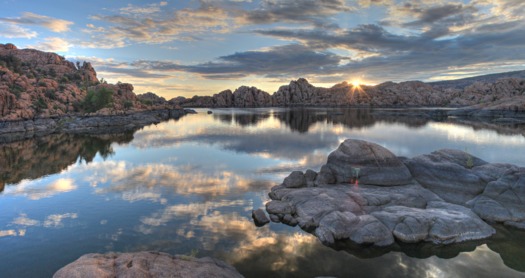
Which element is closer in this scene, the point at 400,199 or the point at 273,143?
the point at 400,199

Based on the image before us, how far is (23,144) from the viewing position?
2665 inches

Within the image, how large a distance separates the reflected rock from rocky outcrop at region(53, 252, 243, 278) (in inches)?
1311

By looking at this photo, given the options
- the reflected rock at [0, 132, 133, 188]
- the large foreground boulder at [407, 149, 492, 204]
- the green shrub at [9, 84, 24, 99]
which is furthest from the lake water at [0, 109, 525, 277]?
the green shrub at [9, 84, 24, 99]

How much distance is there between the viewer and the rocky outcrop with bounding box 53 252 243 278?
42.9ft

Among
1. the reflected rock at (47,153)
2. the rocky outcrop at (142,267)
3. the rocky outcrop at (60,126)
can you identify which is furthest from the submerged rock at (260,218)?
the rocky outcrop at (60,126)

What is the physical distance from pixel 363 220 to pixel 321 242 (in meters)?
3.59

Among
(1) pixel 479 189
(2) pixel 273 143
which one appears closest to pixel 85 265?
(1) pixel 479 189

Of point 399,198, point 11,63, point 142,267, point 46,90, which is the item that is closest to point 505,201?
point 399,198

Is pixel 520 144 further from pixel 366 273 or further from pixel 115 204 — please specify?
pixel 115 204

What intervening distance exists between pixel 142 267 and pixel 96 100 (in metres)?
139

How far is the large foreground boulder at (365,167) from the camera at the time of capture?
31.5 meters

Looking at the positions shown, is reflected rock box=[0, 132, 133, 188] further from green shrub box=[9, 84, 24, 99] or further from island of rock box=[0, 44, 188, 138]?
green shrub box=[9, 84, 24, 99]

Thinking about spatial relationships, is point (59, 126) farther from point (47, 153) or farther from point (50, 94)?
point (47, 153)

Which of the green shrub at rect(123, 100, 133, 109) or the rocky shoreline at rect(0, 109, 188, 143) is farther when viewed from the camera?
the green shrub at rect(123, 100, 133, 109)
